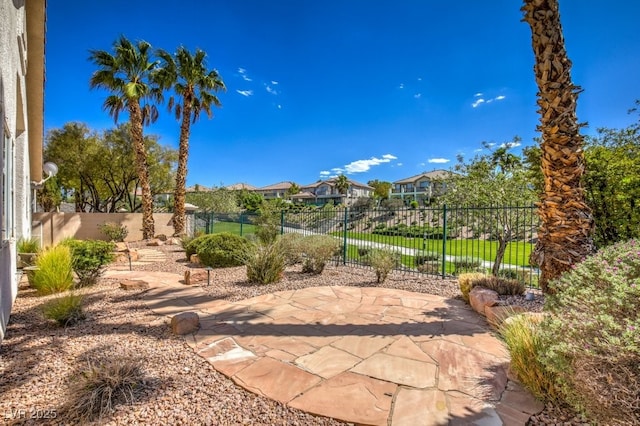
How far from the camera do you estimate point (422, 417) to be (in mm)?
2172

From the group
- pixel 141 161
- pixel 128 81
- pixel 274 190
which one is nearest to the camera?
pixel 128 81

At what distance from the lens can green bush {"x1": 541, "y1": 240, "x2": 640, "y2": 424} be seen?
1.59 metres

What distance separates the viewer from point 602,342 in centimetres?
169

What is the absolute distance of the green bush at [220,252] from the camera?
8477mm

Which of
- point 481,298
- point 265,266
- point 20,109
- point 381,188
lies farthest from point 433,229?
point 381,188

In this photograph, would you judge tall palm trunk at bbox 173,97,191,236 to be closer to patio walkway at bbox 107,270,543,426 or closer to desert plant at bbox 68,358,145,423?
patio walkway at bbox 107,270,543,426

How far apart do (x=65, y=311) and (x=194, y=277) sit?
2703mm

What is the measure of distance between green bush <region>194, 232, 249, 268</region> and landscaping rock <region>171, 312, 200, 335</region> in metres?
4.37

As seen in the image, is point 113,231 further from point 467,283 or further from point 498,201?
point 498,201

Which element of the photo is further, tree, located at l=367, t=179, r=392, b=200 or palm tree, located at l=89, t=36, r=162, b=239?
tree, located at l=367, t=179, r=392, b=200

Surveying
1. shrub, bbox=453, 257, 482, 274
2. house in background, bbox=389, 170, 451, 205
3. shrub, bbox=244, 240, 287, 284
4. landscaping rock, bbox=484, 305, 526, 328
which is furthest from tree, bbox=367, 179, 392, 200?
landscaping rock, bbox=484, 305, 526, 328

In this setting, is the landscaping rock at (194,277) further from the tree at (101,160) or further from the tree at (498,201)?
the tree at (101,160)

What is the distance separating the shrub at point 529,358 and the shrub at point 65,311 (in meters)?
5.31

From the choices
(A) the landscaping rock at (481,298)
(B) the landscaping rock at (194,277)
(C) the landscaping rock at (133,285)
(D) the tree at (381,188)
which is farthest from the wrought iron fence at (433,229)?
(D) the tree at (381,188)
